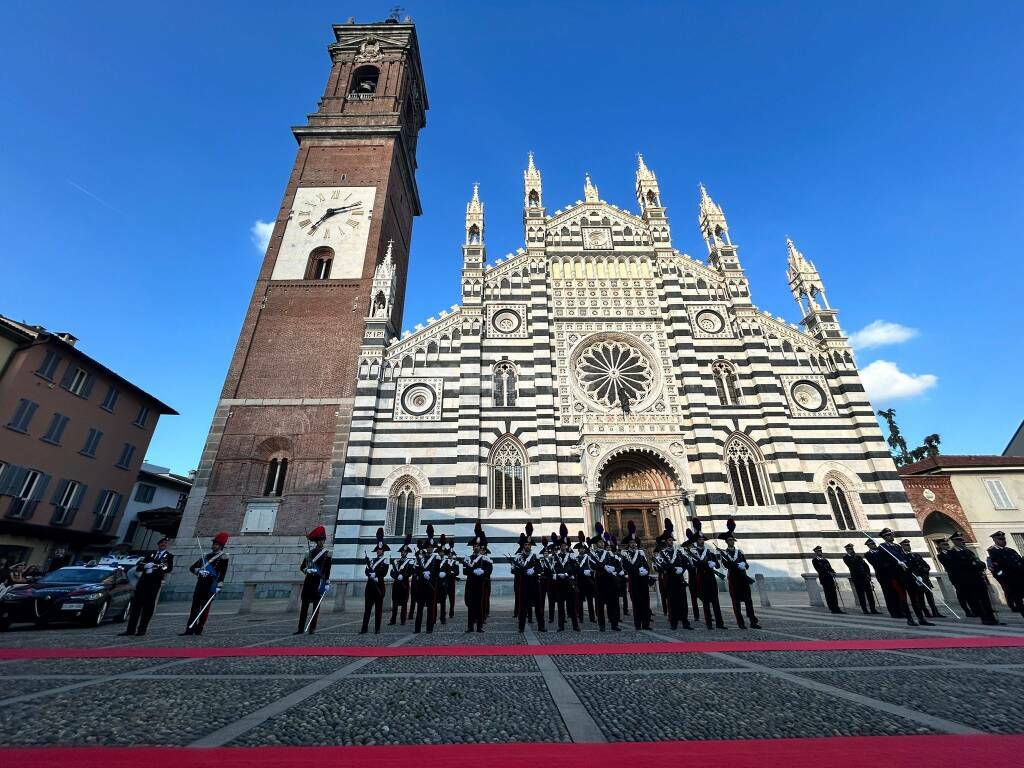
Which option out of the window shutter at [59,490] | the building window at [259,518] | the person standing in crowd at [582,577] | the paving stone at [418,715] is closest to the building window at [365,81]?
the building window at [259,518]

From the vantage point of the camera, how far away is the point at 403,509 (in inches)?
720

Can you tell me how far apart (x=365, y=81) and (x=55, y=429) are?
28668 millimetres

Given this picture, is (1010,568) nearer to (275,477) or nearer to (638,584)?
(638,584)

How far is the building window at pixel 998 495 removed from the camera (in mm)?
20703

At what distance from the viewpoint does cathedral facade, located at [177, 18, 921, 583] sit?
1795cm

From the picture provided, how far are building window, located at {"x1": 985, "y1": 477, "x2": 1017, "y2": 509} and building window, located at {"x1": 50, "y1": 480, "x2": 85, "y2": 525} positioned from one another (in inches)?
1738

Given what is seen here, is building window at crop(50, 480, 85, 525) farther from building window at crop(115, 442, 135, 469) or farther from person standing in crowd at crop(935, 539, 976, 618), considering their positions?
person standing in crowd at crop(935, 539, 976, 618)

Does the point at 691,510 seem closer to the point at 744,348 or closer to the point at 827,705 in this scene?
the point at 744,348

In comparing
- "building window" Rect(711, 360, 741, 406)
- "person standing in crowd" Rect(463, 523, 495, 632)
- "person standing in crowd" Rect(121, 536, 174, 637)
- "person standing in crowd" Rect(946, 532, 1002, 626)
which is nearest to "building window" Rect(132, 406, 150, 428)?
"person standing in crowd" Rect(121, 536, 174, 637)

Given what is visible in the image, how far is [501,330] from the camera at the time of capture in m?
21.6

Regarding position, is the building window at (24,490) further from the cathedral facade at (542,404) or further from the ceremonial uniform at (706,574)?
the ceremonial uniform at (706,574)

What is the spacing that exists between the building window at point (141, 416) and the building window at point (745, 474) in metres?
32.8

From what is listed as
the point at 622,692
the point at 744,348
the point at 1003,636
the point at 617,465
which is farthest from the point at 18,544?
the point at 744,348

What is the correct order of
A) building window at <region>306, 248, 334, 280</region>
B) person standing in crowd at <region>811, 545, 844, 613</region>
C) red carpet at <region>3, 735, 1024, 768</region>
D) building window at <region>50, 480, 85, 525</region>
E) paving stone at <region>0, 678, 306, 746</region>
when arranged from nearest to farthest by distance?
red carpet at <region>3, 735, 1024, 768</region> → paving stone at <region>0, 678, 306, 746</region> → person standing in crowd at <region>811, 545, 844, 613</region> → building window at <region>50, 480, 85, 525</region> → building window at <region>306, 248, 334, 280</region>
